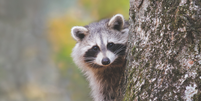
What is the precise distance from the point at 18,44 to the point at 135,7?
7.40m

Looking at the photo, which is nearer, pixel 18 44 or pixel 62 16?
pixel 62 16

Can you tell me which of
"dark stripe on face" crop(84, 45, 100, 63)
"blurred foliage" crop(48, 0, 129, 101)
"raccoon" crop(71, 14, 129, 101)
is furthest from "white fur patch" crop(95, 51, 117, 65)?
"blurred foliage" crop(48, 0, 129, 101)

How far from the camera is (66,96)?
8164 mm

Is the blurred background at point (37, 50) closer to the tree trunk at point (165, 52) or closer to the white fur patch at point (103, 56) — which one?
the white fur patch at point (103, 56)

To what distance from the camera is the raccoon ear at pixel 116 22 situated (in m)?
3.49

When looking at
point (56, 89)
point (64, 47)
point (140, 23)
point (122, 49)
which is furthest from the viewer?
point (56, 89)

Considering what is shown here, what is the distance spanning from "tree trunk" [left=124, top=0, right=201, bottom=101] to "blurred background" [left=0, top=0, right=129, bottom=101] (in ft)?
17.3

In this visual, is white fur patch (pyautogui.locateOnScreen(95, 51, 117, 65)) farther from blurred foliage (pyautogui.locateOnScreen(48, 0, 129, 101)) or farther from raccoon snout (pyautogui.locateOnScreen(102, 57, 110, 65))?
blurred foliage (pyautogui.locateOnScreen(48, 0, 129, 101))

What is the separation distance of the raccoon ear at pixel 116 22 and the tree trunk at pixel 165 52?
3.25 feet

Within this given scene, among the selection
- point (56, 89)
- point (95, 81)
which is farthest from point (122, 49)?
point (56, 89)

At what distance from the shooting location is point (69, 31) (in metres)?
7.25

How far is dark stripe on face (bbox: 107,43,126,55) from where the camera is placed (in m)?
3.31

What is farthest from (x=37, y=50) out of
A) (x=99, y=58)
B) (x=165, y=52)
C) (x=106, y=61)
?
(x=165, y=52)

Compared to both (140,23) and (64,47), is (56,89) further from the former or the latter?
(140,23)
